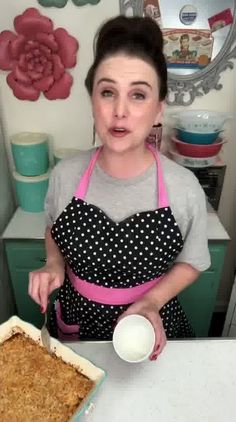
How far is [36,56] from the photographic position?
1486 mm

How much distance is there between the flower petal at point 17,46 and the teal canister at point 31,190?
0.50 m

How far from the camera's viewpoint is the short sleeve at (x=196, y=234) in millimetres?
973

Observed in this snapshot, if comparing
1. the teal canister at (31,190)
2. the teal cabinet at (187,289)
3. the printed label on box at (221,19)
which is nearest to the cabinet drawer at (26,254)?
the teal cabinet at (187,289)

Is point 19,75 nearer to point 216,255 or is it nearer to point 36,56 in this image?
point 36,56

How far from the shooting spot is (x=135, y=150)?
967mm

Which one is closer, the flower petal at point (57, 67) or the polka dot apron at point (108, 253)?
the polka dot apron at point (108, 253)

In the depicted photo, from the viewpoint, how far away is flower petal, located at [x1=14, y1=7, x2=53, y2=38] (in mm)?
1423

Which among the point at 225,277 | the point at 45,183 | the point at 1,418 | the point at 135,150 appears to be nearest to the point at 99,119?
the point at 135,150

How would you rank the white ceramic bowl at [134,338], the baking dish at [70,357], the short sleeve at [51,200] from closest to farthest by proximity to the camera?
the baking dish at [70,357]
the white ceramic bowl at [134,338]
the short sleeve at [51,200]

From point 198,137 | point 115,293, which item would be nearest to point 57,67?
point 198,137

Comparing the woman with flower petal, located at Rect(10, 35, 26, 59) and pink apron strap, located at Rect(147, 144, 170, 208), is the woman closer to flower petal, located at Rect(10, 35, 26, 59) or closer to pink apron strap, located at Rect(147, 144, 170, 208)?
pink apron strap, located at Rect(147, 144, 170, 208)

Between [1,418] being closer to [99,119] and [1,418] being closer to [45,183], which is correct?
[99,119]

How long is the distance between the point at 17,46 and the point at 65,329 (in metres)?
1.09

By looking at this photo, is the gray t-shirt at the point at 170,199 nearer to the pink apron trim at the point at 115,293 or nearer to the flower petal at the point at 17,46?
the pink apron trim at the point at 115,293
